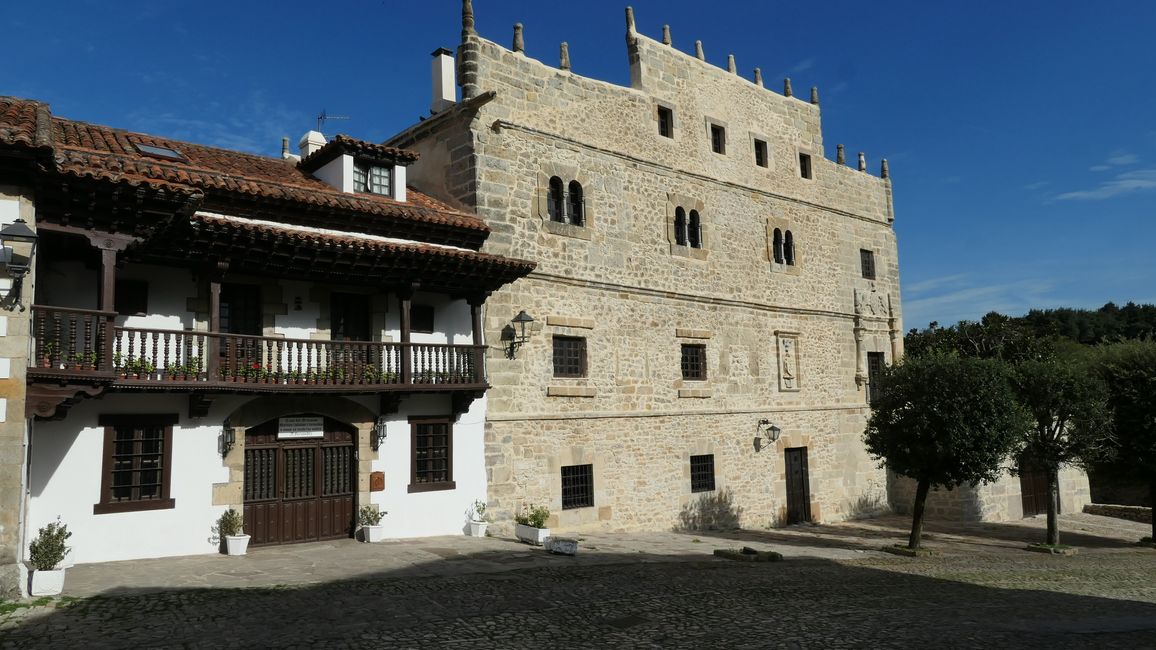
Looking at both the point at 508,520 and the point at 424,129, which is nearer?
the point at 508,520

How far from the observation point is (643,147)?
19969 millimetres

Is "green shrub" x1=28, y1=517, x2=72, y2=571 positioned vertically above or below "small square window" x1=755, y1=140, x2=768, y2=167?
below

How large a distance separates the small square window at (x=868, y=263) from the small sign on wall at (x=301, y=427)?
61.5 feet

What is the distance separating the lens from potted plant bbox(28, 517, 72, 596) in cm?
954

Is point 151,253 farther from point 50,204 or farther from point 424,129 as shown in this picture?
point 424,129

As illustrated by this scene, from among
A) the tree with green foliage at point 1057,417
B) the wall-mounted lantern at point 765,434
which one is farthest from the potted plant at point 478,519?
the tree with green foliage at point 1057,417

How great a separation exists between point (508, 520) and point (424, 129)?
8.93 meters

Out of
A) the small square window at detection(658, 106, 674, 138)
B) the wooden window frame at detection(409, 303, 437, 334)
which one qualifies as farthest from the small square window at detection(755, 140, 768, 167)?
the wooden window frame at detection(409, 303, 437, 334)

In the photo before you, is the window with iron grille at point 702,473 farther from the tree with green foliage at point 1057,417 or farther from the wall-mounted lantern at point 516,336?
the tree with green foliage at point 1057,417

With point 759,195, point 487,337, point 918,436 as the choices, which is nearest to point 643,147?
point 759,195

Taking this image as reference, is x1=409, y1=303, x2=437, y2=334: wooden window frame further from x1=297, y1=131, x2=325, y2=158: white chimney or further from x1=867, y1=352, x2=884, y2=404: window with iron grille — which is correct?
x1=867, y1=352, x2=884, y2=404: window with iron grille

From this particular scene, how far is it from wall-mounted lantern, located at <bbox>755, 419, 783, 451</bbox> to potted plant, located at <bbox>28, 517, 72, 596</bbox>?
16.1 m

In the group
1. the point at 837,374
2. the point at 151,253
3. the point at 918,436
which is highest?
the point at 151,253

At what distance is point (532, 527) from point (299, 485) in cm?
443
